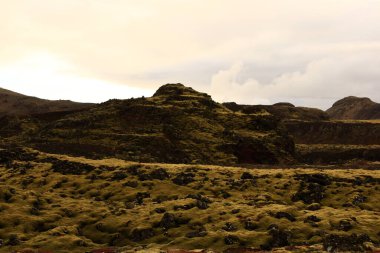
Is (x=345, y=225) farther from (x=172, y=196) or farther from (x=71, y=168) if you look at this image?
(x=71, y=168)

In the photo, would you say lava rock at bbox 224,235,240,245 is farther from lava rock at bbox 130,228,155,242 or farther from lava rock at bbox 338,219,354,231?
lava rock at bbox 338,219,354,231

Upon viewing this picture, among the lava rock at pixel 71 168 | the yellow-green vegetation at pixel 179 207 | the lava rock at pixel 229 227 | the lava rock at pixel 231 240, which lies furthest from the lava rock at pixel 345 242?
the lava rock at pixel 71 168

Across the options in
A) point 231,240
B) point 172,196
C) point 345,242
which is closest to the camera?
point 345,242

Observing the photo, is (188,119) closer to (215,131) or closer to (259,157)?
(215,131)

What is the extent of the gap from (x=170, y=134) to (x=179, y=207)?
56.0m

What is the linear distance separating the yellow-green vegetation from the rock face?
21825 millimetres

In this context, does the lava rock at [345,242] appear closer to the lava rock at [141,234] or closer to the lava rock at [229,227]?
the lava rock at [229,227]

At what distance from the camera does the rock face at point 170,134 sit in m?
95.1

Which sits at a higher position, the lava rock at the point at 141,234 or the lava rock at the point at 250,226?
the lava rock at the point at 250,226

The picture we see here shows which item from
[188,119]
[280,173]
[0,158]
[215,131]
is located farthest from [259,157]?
[0,158]

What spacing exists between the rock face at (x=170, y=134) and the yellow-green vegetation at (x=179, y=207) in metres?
21.8

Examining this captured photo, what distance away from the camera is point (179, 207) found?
164 feet

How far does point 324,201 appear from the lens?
54.2 m

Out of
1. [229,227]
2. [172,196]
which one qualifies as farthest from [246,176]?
[229,227]
